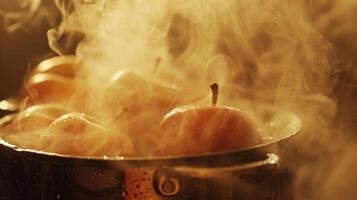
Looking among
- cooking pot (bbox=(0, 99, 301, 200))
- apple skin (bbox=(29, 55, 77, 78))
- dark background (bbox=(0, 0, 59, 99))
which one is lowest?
cooking pot (bbox=(0, 99, 301, 200))

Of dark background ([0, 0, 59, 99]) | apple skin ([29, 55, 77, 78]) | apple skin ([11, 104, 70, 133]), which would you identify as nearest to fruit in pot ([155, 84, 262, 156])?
apple skin ([11, 104, 70, 133])

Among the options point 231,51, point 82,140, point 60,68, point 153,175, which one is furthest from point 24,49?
point 153,175

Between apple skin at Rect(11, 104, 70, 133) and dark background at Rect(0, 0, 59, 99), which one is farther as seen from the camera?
dark background at Rect(0, 0, 59, 99)

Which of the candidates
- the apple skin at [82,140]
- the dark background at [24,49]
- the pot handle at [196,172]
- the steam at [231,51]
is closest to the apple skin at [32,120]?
the apple skin at [82,140]

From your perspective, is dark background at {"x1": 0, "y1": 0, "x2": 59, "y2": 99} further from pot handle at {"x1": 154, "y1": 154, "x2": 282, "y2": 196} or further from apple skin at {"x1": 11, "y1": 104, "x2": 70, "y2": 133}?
pot handle at {"x1": 154, "y1": 154, "x2": 282, "y2": 196}

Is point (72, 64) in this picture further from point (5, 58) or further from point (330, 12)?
point (330, 12)

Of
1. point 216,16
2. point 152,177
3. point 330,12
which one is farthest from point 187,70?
point 152,177
